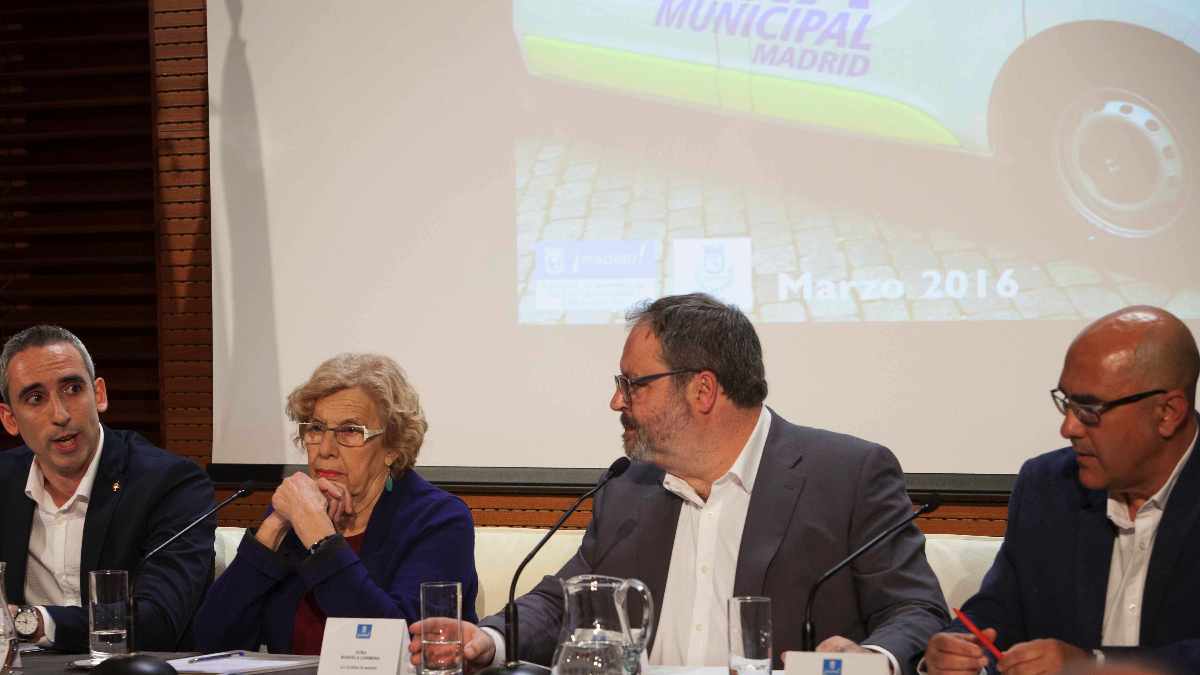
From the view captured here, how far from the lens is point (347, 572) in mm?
2291

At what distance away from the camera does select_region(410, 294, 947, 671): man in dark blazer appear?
2211 mm

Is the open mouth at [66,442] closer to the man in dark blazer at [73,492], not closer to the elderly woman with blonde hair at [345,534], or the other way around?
the man in dark blazer at [73,492]

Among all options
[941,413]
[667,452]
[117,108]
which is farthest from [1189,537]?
[117,108]

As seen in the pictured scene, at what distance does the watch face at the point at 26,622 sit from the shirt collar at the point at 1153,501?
2282 millimetres

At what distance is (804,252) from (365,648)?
255 cm

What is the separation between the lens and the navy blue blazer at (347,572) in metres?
2.32

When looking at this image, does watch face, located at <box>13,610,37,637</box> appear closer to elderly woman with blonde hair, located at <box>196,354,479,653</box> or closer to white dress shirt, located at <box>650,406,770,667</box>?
elderly woman with blonde hair, located at <box>196,354,479,653</box>

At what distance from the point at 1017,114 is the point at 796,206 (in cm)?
85

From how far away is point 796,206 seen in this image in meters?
3.90

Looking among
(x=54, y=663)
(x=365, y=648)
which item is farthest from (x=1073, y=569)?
(x=54, y=663)

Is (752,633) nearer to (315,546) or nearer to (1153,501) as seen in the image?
(1153,501)

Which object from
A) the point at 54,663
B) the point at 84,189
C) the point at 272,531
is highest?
the point at 84,189

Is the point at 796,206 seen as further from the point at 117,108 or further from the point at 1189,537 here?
the point at 117,108

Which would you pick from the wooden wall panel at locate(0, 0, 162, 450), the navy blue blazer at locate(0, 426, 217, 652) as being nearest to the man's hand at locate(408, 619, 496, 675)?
the navy blue blazer at locate(0, 426, 217, 652)
